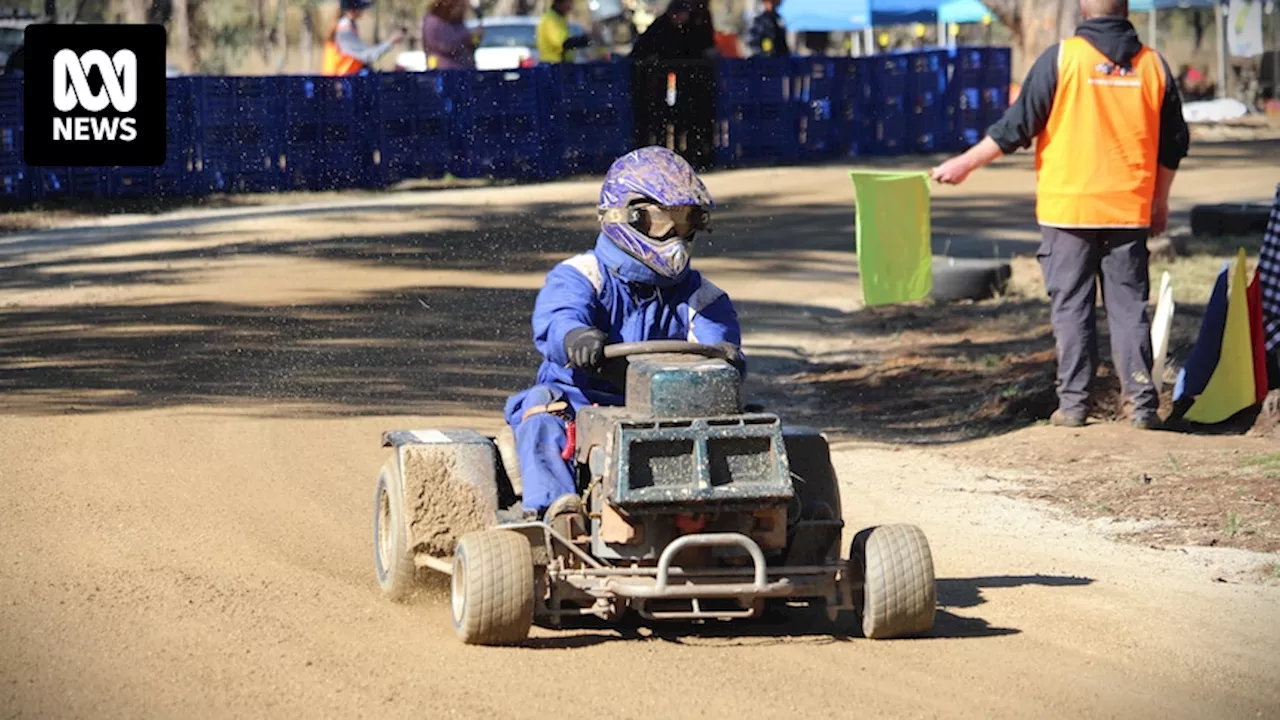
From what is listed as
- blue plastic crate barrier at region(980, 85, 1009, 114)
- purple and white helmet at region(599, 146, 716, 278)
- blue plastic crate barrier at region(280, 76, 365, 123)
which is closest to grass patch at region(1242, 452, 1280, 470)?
purple and white helmet at region(599, 146, 716, 278)

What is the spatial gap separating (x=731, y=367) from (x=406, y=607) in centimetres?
146

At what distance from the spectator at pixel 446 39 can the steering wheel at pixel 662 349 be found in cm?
1816

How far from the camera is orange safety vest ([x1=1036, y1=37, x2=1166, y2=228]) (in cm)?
949

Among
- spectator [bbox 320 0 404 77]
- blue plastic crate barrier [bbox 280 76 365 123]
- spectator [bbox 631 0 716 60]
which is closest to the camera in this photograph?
blue plastic crate barrier [bbox 280 76 365 123]

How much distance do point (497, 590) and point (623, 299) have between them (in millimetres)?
1260

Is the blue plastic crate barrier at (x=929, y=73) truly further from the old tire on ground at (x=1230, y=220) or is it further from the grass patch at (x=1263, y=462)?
the grass patch at (x=1263, y=462)

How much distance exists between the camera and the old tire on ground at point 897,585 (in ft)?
18.7

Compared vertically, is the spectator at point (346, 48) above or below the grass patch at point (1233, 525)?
above

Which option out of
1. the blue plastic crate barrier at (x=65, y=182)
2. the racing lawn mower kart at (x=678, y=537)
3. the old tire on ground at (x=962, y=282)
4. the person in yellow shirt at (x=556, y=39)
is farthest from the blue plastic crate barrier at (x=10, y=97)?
the racing lawn mower kart at (x=678, y=537)

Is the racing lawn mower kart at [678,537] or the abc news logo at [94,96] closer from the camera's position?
the racing lawn mower kart at [678,537]

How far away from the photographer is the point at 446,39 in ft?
77.9

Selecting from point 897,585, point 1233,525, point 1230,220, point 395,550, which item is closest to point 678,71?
point 1230,220

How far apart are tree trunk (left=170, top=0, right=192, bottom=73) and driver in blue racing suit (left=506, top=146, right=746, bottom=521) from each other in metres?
42.6

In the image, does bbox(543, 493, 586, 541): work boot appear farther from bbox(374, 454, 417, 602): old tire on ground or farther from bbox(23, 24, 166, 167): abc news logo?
bbox(23, 24, 166, 167): abc news logo
